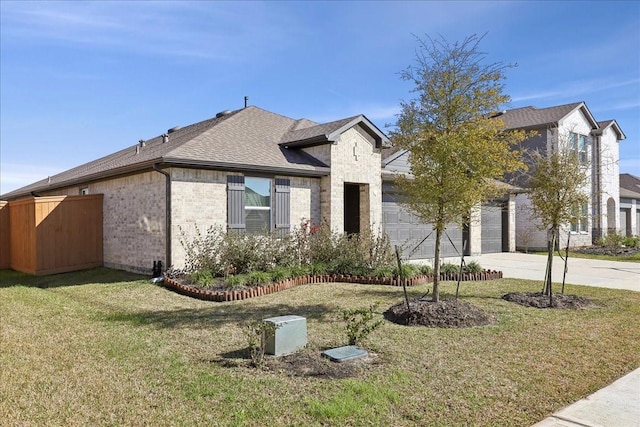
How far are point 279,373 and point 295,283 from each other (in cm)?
619

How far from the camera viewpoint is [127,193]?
44.8ft

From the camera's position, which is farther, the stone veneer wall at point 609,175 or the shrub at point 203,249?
the stone veneer wall at point 609,175

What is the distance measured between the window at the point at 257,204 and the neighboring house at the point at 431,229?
12.6ft

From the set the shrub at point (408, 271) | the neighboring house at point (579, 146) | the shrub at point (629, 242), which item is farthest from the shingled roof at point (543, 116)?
the shrub at point (408, 271)

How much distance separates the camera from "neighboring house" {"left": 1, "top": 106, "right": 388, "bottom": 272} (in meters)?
11.9

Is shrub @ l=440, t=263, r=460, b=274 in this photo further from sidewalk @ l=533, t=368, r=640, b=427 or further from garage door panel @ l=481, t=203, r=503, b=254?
garage door panel @ l=481, t=203, r=503, b=254

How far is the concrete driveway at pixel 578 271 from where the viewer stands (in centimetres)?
1201

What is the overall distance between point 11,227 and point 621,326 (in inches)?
738

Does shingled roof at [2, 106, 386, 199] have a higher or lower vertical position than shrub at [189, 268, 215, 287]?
higher

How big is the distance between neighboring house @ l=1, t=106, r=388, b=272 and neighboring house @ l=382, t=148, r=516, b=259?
0.99 m

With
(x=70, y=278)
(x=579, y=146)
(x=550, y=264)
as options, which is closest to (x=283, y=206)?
(x=70, y=278)

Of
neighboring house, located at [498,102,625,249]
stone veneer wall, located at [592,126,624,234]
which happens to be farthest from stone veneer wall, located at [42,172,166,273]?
stone veneer wall, located at [592,126,624,234]

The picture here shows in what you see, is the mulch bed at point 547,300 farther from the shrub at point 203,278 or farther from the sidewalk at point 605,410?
the shrub at point 203,278

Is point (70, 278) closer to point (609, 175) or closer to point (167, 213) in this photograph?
point (167, 213)
